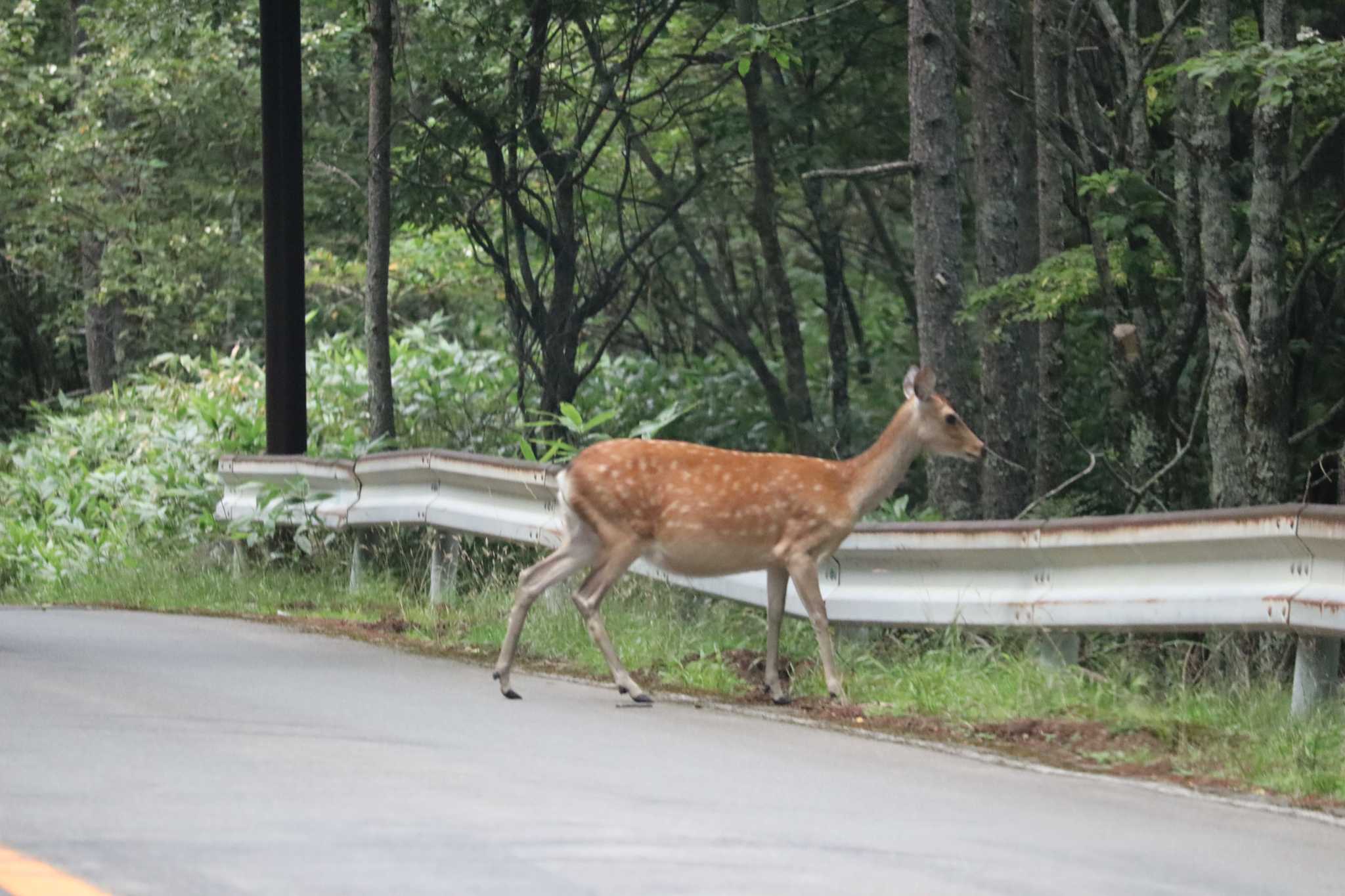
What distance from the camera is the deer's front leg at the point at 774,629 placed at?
34.9 feet

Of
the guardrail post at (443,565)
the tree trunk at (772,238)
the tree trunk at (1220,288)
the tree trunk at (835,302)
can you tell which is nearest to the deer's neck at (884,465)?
the tree trunk at (1220,288)

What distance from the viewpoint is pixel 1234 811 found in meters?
7.66

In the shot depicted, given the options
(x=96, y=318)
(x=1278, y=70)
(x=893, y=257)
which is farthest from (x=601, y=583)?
(x=96, y=318)

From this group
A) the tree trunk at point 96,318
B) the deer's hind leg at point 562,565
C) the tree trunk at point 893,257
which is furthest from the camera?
the tree trunk at point 96,318

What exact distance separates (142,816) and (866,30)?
18.1 meters

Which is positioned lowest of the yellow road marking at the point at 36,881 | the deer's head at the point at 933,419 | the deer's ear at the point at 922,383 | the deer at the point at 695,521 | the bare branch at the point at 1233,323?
the yellow road marking at the point at 36,881

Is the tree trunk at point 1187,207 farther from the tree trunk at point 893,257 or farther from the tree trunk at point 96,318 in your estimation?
the tree trunk at point 96,318

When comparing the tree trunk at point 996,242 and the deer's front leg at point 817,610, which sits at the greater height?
the tree trunk at point 996,242

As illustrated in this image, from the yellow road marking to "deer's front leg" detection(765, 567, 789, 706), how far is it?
5275mm

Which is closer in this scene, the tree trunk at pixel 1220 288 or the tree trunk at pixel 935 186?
the tree trunk at pixel 1220 288

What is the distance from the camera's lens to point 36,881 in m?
5.52

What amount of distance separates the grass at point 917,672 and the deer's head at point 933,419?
1.06 m

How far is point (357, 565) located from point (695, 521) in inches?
214

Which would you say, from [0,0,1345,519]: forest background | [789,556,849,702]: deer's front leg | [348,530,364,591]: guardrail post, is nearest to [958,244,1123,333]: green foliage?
[0,0,1345,519]: forest background
